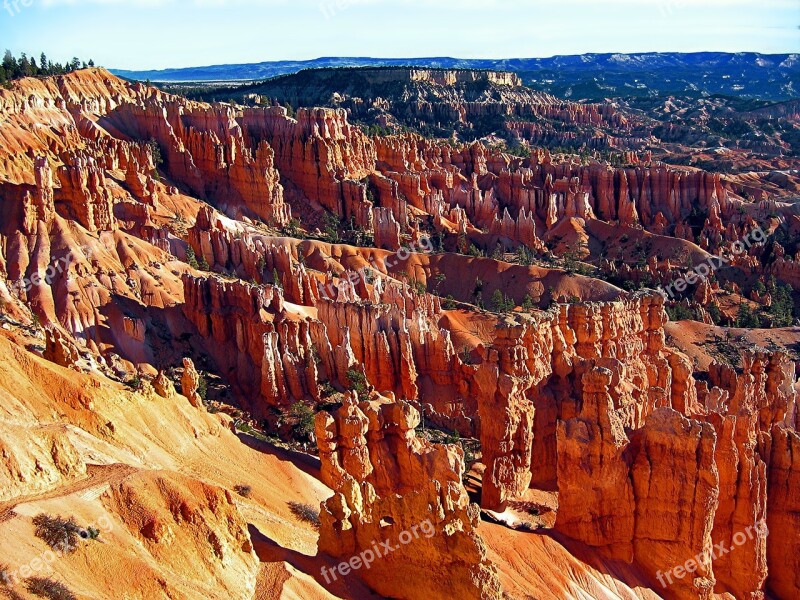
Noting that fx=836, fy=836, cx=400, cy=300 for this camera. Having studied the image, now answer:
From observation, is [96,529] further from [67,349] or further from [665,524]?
[665,524]

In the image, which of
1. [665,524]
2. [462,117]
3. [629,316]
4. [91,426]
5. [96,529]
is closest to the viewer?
[96,529]

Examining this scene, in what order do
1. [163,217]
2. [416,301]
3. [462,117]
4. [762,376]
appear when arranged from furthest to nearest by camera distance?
1. [462,117]
2. [163,217]
3. [416,301]
4. [762,376]

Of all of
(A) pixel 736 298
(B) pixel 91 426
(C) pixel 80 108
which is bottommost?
(A) pixel 736 298

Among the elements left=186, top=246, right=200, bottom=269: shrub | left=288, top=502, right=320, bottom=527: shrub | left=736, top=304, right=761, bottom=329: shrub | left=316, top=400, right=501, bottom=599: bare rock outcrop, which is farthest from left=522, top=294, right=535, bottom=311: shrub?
left=316, top=400, right=501, bottom=599: bare rock outcrop

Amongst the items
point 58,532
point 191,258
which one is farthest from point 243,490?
point 191,258

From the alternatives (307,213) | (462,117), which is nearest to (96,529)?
(307,213)

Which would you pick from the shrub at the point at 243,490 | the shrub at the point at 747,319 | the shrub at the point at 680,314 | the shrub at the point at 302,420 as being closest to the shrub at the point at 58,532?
the shrub at the point at 243,490

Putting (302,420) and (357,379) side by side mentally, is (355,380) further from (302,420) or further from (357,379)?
(302,420)
